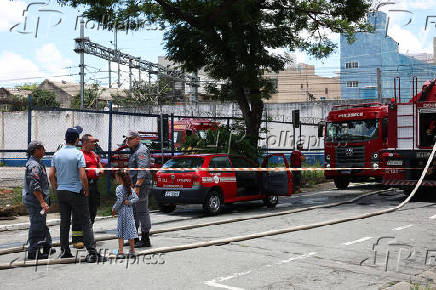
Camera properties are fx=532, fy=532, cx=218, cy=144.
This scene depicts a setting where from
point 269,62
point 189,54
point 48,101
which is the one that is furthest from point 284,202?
point 48,101

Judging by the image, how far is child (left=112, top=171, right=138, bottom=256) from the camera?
7715 mm

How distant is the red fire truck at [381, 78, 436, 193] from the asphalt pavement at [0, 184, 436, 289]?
3878 mm

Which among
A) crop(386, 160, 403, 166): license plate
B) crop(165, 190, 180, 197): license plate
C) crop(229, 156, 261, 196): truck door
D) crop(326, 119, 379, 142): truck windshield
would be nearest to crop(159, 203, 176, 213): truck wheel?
crop(165, 190, 180, 197): license plate

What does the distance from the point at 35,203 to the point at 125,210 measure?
133 centimetres

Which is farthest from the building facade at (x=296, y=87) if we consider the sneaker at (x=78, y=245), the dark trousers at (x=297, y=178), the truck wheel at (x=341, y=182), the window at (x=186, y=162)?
the sneaker at (x=78, y=245)

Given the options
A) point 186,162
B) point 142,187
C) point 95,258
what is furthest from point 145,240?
point 186,162

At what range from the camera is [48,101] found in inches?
2327

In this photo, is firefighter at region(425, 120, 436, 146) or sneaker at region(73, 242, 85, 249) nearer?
sneaker at region(73, 242, 85, 249)

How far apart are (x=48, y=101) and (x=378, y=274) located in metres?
56.6

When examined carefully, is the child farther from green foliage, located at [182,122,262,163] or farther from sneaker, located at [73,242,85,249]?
green foliage, located at [182,122,262,163]

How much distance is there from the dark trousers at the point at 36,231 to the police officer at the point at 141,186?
4.98ft

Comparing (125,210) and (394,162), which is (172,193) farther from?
(394,162)

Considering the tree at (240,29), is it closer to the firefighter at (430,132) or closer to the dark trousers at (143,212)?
the firefighter at (430,132)

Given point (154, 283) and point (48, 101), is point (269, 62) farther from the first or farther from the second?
point (48, 101)
